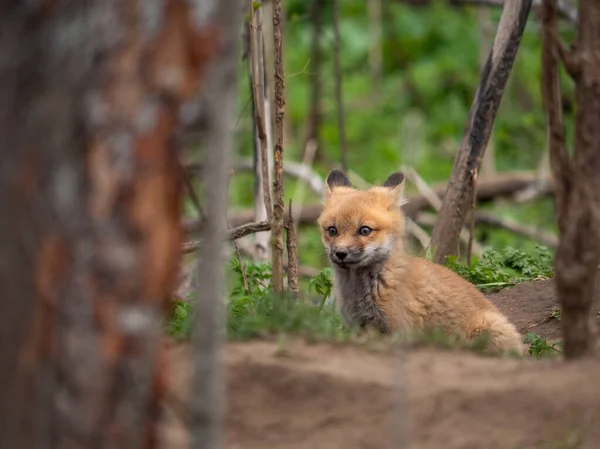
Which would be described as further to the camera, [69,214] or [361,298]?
[361,298]

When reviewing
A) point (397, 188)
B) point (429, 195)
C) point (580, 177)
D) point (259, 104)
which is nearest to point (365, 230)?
→ point (397, 188)

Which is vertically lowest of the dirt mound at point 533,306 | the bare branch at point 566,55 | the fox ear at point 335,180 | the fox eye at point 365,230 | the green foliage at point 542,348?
the green foliage at point 542,348

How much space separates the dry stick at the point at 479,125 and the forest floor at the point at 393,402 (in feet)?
13.9

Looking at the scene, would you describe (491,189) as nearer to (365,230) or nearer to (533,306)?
(533,306)

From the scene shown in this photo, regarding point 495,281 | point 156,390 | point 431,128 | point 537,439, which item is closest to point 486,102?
point 495,281

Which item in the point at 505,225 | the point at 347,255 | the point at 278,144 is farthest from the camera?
the point at 505,225

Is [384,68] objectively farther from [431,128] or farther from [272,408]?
[272,408]

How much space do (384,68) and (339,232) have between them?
46.6 feet

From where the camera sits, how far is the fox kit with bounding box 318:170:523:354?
7.03 m

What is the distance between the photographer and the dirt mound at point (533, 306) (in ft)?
24.4

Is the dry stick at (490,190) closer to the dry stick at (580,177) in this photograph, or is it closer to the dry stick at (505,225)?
the dry stick at (505,225)

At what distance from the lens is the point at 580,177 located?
4.44m

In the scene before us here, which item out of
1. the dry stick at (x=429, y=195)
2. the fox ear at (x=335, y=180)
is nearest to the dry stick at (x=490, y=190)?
the dry stick at (x=429, y=195)

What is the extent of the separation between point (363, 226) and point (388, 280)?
473mm
